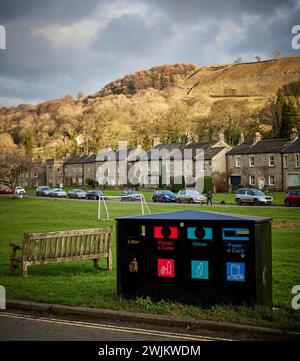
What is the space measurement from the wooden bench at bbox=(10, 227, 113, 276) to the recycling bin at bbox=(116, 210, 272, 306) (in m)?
4.09

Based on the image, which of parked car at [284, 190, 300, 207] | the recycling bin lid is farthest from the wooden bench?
parked car at [284, 190, 300, 207]

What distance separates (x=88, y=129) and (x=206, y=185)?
49587mm

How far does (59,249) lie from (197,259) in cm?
592

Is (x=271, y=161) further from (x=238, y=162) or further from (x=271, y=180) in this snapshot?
(x=238, y=162)

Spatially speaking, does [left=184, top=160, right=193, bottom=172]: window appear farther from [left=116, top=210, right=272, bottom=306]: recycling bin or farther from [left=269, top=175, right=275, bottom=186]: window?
[left=116, top=210, right=272, bottom=306]: recycling bin

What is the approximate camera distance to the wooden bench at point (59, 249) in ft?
41.4

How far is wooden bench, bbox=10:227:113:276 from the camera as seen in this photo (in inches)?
497

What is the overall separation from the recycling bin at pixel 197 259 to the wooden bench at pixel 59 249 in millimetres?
4091

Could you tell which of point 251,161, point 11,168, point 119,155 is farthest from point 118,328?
point 119,155

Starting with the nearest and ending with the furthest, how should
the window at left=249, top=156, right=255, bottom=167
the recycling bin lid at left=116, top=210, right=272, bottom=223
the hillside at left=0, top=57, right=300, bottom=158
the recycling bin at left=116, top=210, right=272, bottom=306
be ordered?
the recycling bin at left=116, top=210, right=272, bottom=306, the recycling bin lid at left=116, top=210, right=272, bottom=223, the window at left=249, top=156, right=255, bottom=167, the hillside at left=0, top=57, right=300, bottom=158

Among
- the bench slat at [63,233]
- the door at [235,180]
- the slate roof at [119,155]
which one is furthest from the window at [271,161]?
the bench slat at [63,233]

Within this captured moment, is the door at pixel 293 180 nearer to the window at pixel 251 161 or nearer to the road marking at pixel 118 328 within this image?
the window at pixel 251 161

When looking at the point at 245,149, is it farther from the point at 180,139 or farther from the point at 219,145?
the point at 180,139

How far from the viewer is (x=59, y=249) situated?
13484 mm
